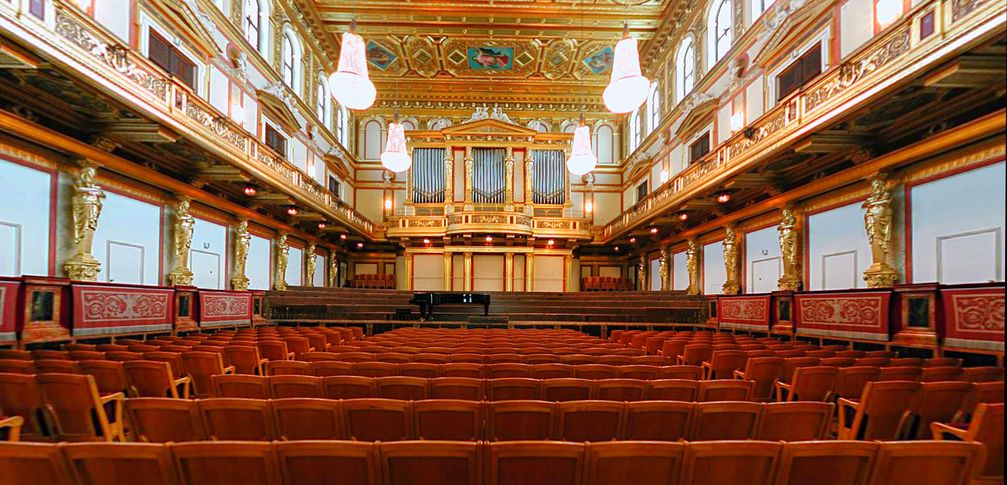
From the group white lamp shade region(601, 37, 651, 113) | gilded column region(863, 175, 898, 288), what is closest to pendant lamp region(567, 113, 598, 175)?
white lamp shade region(601, 37, 651, 113)

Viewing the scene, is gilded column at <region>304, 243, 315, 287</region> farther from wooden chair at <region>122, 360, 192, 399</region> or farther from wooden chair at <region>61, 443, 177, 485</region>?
wooden chair at <region>61, 443, 177, 485</region>

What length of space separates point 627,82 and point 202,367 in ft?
20.4

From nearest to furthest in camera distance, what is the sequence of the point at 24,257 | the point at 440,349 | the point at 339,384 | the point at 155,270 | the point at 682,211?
the point at 339,384
the point at 440,349
the point at 24,257
the point at 155,270
the point at 682,211

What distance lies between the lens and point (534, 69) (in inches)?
793

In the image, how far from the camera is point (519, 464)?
1867 millimetres

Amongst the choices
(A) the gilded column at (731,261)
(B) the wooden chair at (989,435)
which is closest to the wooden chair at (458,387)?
(B) the wooden chair at (989,435)

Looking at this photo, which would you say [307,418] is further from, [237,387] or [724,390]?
[724,390]

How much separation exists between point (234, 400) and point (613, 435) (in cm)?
214

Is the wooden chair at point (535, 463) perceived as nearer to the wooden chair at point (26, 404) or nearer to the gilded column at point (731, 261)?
the wooden chair at point (26, 404)

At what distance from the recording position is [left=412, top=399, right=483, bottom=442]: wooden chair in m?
2.66

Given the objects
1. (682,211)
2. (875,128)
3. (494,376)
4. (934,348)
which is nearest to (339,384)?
(494,376)

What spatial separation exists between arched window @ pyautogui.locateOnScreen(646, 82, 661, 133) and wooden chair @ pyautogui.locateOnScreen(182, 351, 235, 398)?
16953mm

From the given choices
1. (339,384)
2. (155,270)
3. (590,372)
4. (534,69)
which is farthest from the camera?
(534,69)

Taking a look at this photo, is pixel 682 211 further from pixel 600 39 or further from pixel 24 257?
pixel 24 257
